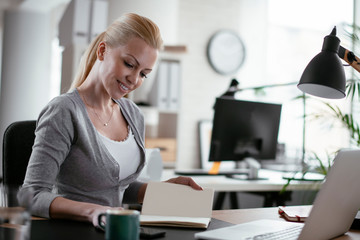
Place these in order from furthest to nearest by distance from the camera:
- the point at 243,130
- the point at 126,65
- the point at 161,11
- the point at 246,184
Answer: the point at 161,11
the point at 243,130
the point at 246,184
the point at 126,65

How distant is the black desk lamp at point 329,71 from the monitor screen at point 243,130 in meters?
1.14

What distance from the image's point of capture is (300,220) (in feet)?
4.10

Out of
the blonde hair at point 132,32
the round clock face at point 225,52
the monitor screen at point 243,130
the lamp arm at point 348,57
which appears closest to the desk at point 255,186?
the monitor screen at point 243,130

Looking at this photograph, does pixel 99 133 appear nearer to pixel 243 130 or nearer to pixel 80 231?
pixel 80 231

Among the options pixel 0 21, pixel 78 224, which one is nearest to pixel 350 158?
pixel 78 224

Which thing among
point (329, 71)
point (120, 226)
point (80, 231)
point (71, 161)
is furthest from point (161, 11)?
point (120, 226)

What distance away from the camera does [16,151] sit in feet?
5.05

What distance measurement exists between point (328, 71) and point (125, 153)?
0.70 m

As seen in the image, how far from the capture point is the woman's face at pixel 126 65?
1.39m

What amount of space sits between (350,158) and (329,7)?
378 cm

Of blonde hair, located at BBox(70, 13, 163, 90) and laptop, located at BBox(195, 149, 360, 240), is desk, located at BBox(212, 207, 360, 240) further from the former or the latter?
blonde hair, located at BBox(70, 13, 163, 90)

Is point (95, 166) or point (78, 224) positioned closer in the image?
point (78, 224)

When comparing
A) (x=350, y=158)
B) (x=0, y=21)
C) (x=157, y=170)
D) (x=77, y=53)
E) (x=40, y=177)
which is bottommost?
(x=157, y=170)

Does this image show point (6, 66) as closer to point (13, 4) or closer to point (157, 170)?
point (13, 4)
